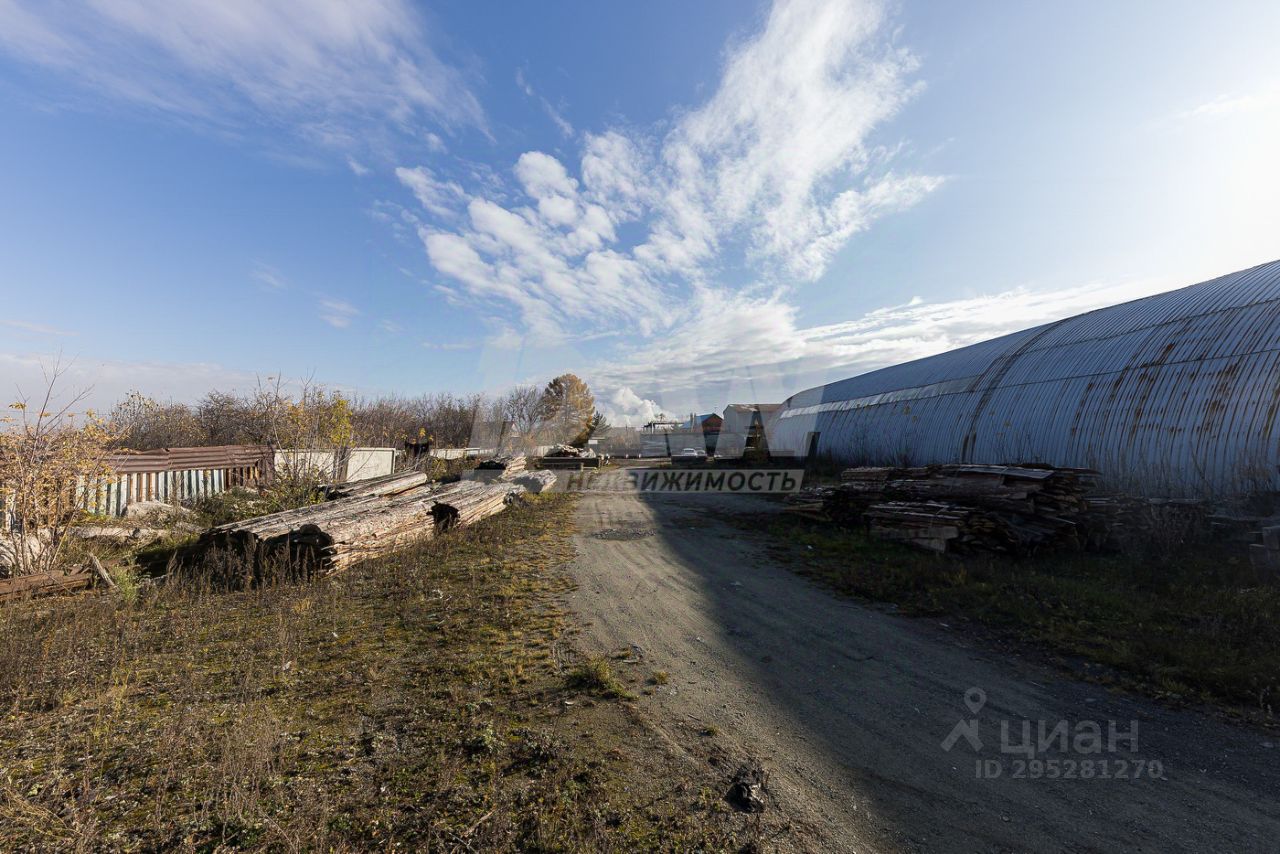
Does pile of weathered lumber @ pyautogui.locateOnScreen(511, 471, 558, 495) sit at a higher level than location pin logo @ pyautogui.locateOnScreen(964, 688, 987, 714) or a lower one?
higher

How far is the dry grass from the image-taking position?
2.86 metres

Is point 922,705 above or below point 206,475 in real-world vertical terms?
below

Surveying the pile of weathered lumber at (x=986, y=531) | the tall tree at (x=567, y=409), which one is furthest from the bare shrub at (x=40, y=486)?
the tall tree at (x=567, y=409)

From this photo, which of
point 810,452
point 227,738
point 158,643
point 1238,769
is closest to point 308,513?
point 158,643

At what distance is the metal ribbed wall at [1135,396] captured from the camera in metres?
10.6

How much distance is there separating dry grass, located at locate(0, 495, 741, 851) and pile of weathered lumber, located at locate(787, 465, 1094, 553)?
7.45m

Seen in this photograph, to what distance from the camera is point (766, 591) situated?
788 cm

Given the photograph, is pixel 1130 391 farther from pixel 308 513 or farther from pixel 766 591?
pixel 308 513

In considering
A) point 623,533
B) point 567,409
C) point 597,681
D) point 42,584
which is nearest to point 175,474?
point 42,584

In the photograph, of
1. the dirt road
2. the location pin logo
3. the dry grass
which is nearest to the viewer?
the dry grass

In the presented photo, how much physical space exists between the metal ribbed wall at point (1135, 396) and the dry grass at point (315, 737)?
13.8 meters

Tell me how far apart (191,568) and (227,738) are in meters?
6.42

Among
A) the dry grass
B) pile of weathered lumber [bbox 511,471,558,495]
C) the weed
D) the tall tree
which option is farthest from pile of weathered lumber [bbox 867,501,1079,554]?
the tall tree

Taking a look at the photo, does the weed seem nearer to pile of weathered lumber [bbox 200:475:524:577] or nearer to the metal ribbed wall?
pile of weathered lumber [bbox 200:475:524:577]
